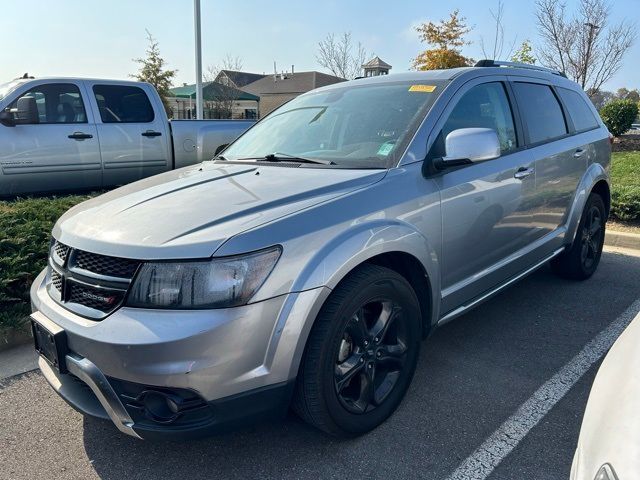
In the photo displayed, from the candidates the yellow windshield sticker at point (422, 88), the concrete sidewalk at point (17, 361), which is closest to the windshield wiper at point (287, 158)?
the yellow windshield sticker at point (422, 88)

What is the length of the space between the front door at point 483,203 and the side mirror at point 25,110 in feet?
19.2

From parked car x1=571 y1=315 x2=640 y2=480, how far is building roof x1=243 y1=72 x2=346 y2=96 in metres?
40.6

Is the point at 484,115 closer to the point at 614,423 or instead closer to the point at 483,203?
the point at 483,203

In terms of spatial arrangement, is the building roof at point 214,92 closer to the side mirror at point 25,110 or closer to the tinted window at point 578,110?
the side mirror at point 25,110

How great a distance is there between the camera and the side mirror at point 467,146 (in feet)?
9.21

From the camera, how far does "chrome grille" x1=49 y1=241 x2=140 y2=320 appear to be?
211 centimetres

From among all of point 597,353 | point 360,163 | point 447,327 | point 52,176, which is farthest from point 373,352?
point 52,176

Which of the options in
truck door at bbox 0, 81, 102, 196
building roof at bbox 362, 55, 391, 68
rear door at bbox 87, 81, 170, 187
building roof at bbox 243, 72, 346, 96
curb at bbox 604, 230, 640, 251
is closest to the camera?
curb at bbox 604, 230, 640, 251

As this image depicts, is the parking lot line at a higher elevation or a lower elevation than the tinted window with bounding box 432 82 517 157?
lower

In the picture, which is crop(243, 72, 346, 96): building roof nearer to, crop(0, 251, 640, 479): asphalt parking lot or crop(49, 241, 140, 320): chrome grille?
crop(0, 251, 640, 479): asphalt parking lot

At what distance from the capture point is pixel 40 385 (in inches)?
125

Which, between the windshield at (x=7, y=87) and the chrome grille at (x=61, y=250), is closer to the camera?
the chrome grille at (x=61, y=250)

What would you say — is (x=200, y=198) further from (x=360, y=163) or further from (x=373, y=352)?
(x=373, y=352)

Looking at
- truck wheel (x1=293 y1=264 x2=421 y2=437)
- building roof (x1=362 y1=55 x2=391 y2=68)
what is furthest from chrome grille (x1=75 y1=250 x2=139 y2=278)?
building roof (x1=362 y1=55 x2=391 y2=68)
